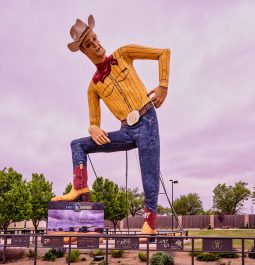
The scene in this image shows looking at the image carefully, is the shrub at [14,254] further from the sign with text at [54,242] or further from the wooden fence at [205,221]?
the wooden fence at [205,221]

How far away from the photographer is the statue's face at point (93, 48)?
35.6ft

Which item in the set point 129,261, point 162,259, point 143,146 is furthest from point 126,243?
point 129,261

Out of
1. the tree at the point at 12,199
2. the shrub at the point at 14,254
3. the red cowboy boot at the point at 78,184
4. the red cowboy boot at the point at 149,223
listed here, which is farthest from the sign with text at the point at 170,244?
the tree at the point at 12,199

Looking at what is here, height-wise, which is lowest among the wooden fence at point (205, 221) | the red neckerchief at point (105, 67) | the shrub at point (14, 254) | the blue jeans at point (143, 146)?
the wooden fence at point (205, 221)

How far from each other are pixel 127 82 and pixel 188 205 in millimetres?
65214

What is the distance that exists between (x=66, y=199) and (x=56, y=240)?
1.55 metres

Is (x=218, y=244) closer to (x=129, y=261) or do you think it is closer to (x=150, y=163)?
(x=150, y=163)

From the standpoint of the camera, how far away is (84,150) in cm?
1113

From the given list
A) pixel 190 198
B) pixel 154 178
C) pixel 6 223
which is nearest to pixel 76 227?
pixel 154 178

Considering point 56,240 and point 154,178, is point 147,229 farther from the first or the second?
point 56,240

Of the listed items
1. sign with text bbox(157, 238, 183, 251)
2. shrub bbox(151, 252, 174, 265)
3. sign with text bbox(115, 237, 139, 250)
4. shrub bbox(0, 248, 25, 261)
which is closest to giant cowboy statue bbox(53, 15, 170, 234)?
sign with text bbox(115, 237, 139, 250)

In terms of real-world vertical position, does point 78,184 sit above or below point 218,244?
above

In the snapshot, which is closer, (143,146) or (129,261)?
(143,146)

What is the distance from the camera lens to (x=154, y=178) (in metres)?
10.4
